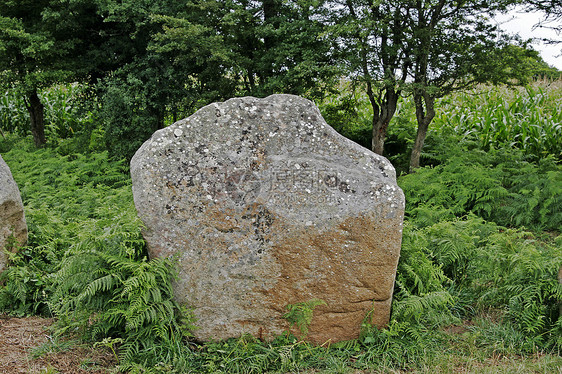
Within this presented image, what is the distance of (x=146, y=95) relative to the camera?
37.0 ft

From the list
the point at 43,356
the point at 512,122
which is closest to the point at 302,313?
the point at 43,356

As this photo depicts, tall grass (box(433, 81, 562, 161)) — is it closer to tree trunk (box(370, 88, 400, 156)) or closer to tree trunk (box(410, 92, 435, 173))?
tree trunk (box(410, 92, 435, 173))

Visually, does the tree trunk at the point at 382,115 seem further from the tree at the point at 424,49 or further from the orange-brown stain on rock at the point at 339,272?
the orange-brown stain on rock at the point at 339,272

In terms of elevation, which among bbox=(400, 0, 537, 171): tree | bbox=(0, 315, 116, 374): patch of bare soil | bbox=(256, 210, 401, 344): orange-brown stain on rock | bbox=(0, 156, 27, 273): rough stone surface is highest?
bbox=(400, 0, 537, 171): tree

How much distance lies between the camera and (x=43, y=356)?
395cm

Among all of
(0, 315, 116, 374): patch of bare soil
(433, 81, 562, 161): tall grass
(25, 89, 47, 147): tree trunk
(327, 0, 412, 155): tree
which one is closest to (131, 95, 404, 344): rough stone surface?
(0, 315, 116, 374): patch of bare soil

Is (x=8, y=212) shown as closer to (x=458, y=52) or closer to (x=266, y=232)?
(x=266, y=232)

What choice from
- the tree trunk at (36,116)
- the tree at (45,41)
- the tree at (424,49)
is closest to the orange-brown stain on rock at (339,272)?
the tree at (424,49)

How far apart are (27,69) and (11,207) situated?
769 cm

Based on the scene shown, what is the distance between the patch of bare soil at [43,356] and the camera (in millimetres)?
3783

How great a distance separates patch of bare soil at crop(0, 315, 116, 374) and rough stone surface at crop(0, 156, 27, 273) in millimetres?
959

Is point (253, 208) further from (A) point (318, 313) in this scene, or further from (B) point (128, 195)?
(B) point (128, 195)

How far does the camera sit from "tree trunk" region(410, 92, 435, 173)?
9.84 meters

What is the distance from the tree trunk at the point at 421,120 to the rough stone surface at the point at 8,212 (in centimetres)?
707
